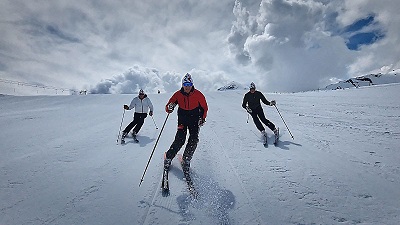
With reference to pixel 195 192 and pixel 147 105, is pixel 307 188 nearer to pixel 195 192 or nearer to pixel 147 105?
pixel 195 192

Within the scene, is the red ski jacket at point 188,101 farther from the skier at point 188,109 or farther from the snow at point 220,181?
the snow at point 220,181

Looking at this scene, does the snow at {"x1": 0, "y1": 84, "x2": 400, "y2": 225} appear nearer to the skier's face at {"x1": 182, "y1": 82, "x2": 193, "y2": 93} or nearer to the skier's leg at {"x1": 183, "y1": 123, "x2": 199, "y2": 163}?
the skier's leg at {"x1": 183, "y1": 123, "x2": 199, "y2": 163}

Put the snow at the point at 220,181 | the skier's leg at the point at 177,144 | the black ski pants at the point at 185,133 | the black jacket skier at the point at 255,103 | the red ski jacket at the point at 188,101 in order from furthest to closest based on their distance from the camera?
1. the black jacket skier at the point at 255,103
2. the red ski jacket at the point at 188,101
3. the black ski pants at the point at 185,133
4. the skier's leg at the point at 177,144
5. the snow at the point at 220,181

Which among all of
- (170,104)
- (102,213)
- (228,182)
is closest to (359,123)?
(228,182)

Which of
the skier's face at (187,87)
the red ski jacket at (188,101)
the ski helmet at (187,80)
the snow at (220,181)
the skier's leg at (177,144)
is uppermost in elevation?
the ski helmet at (187,80)

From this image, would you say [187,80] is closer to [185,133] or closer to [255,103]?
[185,133]

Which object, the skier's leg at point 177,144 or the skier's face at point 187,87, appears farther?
the skier's face at point 187,87

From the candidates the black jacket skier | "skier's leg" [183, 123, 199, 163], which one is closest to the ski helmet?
"skier's leg" [183, 123, 199, 163]

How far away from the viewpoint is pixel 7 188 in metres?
4.68

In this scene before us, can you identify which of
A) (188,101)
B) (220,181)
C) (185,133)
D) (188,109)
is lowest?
(220,181)

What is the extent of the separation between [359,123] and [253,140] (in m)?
4.93

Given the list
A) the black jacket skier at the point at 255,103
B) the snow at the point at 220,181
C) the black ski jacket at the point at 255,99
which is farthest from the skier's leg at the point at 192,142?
the black ski jacket at the point at 255,99

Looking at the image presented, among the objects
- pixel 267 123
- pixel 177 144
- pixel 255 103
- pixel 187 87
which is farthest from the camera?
pixel 255 103

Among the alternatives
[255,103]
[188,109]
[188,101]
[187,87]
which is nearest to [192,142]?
[188,109]
